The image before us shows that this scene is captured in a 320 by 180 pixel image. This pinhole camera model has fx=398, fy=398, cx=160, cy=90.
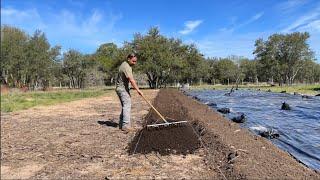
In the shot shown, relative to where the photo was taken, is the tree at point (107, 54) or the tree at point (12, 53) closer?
the tree at point (12, 53)

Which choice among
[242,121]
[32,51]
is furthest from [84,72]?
[242,121]

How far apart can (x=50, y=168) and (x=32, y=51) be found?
58842 millimetres

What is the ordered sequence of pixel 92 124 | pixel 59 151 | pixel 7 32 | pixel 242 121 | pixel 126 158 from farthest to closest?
pixel 7 32 → pixel 242 121 → pixel 92 124 → pixel 59 151 → pixel 126 158

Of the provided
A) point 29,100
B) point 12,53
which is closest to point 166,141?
point 29,100

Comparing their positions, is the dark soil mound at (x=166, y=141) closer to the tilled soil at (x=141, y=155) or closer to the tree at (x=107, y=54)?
the tilled soil at (x=141, y=155)

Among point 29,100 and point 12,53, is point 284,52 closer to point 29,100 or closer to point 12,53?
point 12,53

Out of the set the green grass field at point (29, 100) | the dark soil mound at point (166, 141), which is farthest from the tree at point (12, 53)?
the dark soil mound at point (166, 141)

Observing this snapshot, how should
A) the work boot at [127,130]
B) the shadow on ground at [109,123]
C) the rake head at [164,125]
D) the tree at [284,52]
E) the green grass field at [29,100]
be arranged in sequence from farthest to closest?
1. the tree at [284,52]
2. the green grass field at [29,100]
3. the shadow on ground at [109,123]
4. the rake head at [164,125]
5. the work boot at [127,130]

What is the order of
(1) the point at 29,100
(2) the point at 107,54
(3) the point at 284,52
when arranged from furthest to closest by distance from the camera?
(2) the point at 107,54 < (3) the point at 284,52 < (1) the point at 29,100

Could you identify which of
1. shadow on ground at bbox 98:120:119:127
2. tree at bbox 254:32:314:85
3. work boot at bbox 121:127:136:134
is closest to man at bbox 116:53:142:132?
work boot at bbox 121:127:136:134

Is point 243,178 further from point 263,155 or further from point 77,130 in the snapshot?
point 77,130

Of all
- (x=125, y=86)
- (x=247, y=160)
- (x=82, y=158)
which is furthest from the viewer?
(x=125, y=86)

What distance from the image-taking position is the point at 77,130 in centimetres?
1164

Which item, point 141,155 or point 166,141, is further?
point 166,141
